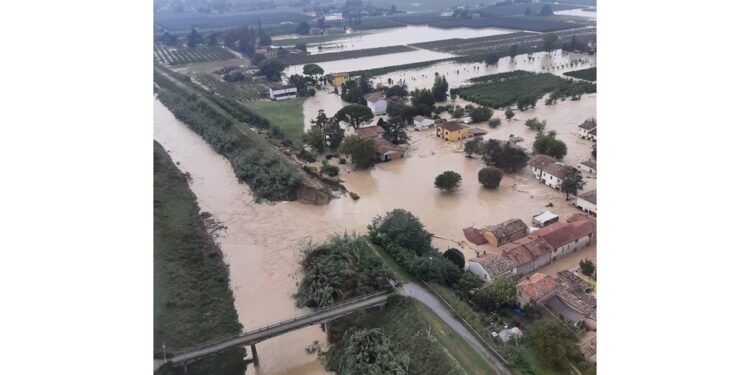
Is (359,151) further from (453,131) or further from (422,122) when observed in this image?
(422,122)

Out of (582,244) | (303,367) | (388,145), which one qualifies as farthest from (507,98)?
(303,367)

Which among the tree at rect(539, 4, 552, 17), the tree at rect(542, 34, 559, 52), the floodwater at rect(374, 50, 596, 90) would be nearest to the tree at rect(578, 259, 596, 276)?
the floodwater at rect(374, 50, 596, 90)

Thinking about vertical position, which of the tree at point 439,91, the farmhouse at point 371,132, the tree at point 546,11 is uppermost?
the tree at point 546,11

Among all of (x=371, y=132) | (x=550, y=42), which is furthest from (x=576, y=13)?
(x=371, y=132)

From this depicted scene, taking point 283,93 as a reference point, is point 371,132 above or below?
below

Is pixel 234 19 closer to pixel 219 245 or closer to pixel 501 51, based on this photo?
pixel 501 51

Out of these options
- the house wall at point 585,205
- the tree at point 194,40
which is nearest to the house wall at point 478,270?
the house wall at point 585,205

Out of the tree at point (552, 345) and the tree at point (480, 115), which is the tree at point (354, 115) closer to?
the tree at point (480, 115)
